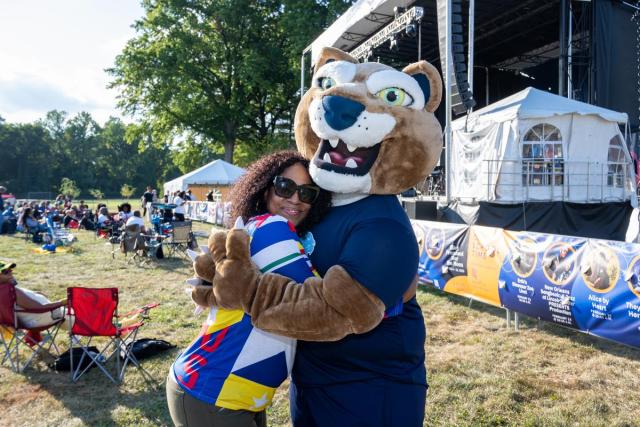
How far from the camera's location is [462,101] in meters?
11.2

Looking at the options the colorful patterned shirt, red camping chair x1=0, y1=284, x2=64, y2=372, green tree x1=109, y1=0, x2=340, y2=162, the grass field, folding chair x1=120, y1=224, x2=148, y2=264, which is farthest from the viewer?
green tree x1=109, y1=0, x2=340, y2=162

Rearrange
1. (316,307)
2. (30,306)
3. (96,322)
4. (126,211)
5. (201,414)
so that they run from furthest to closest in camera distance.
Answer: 1. (126,211)
2. (30,306)
3. (96,322)
4. (201,414)
5. (316,307)

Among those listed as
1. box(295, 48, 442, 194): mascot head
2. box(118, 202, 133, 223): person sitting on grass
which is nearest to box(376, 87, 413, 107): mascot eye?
box(295, 48, 442, 194): mascot head

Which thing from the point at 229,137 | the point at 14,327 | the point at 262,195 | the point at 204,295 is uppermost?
the point at 229,137

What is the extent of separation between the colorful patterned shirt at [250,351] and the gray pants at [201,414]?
21mm

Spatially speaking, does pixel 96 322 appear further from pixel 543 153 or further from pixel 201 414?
pixel 543 153

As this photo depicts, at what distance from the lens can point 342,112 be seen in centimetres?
176

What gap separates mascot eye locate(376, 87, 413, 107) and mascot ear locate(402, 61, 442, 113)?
0.16 metres

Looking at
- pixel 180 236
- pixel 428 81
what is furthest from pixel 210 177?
pixel 428 81

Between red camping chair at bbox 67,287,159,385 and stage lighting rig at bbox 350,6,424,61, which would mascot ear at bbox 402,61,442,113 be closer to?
red camping chair at bbox 67,287,159,385

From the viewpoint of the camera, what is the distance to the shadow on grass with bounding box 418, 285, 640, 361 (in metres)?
4.96

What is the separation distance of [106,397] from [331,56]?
3702 mm

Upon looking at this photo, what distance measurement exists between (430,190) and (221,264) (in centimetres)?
1562

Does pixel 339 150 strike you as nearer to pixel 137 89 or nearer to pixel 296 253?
pixel 296 253
